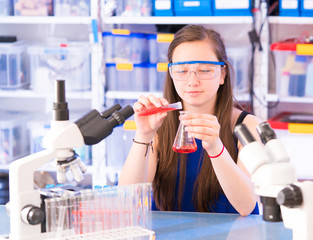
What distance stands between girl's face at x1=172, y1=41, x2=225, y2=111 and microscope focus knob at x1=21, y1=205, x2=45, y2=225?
81cm

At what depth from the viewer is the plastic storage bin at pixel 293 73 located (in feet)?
9.78

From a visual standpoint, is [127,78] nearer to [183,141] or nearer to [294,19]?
[294,19]

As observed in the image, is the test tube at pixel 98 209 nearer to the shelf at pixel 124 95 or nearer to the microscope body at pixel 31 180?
the microscope body at pixel 31 180

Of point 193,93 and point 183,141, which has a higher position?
point 193,93

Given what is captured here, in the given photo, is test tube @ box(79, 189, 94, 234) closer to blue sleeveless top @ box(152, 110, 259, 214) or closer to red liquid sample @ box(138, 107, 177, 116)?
red liquid sample @ box(138, 107, 177, 116)

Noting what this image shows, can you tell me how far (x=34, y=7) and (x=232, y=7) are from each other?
1.17m

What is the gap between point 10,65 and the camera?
10.7ft

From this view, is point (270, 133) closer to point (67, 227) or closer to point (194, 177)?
point (67, 227)

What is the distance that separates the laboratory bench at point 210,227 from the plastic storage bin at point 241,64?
1.55 meters

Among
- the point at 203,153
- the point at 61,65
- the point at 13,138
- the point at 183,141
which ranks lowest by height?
the point at 13,138

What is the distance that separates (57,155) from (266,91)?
208 cm

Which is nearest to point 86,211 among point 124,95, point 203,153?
point 203,153

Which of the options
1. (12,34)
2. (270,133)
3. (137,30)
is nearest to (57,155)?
(270,133)

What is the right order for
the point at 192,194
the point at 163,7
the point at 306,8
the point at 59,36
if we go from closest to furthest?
the point at 192,194, the point at 306,8, the point at 163,7, the point at 59,36
